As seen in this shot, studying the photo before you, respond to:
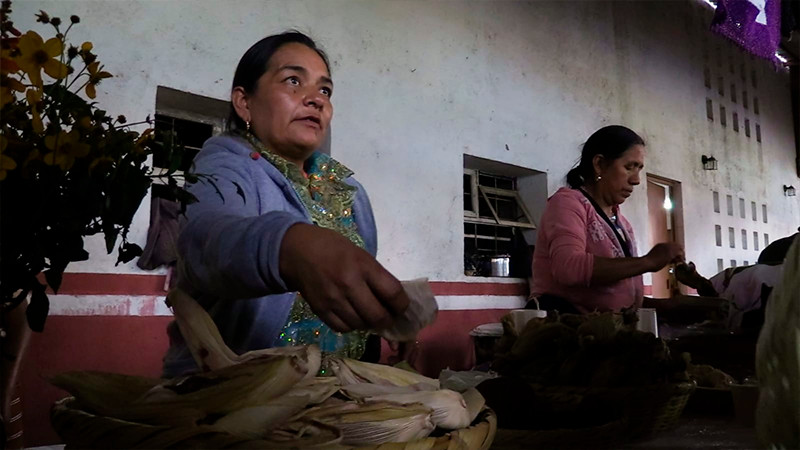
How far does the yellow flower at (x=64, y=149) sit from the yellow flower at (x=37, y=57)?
7cm

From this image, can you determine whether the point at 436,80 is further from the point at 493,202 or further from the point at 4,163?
the point at 4,163

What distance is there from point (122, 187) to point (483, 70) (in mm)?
3543

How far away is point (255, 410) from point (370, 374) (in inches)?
7.5

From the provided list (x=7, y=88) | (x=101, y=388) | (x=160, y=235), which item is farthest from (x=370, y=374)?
(x=160, y=235)

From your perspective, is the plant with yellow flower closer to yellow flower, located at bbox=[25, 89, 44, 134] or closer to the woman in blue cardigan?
yellow flower, located at bbox=[25, 89, 44, 134]

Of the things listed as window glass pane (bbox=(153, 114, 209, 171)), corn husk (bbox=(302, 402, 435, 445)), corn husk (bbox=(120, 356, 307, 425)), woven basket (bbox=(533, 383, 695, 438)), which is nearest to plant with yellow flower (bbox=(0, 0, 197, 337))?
corn husk (bbox=(120, 356, 307, 425))

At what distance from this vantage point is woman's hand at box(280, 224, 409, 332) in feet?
1.73

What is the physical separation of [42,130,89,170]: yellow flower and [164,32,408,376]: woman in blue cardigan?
6.1 inches

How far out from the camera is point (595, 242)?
194 centimetres

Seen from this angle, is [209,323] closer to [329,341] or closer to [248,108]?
[329,341]

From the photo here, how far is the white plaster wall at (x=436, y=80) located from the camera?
7.90ft

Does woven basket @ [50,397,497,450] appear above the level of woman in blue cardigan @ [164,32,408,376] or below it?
below

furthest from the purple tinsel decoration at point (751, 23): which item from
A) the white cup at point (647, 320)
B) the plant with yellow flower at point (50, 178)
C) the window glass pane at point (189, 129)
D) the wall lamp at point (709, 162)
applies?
the wall lamp at point (709, 162)

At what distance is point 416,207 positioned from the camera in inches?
134
